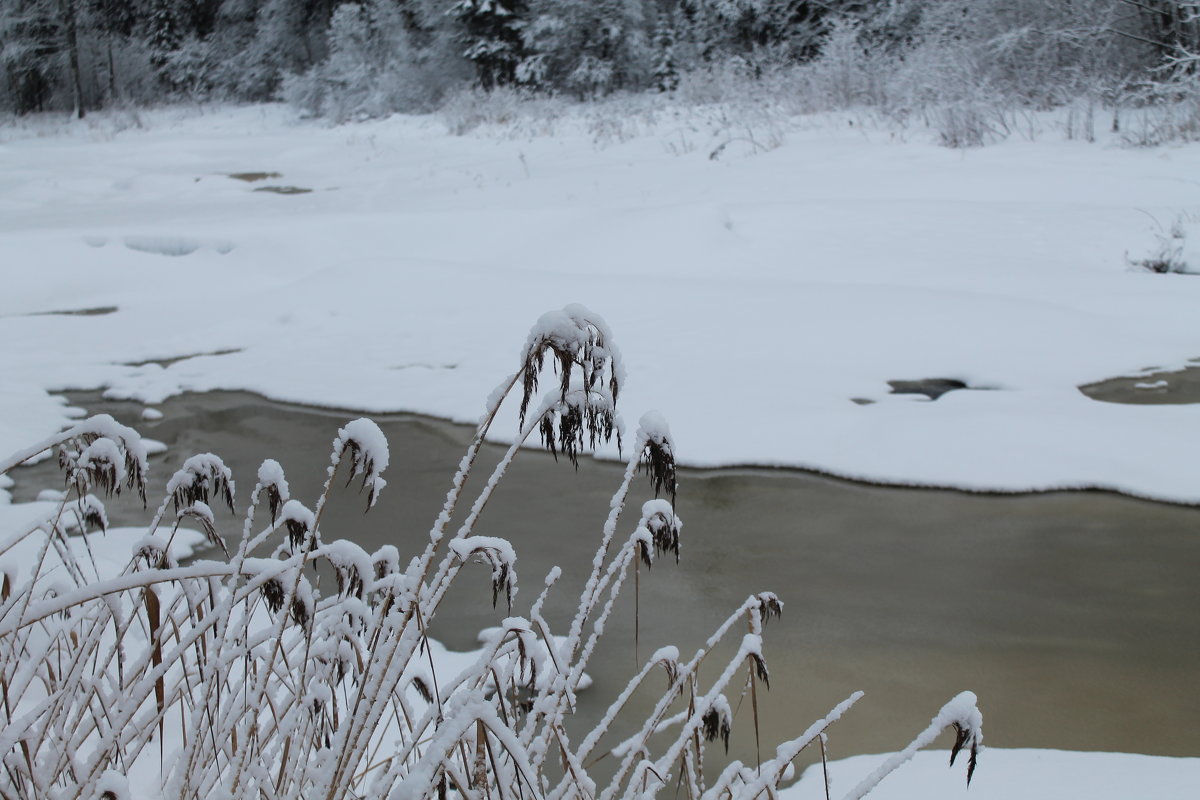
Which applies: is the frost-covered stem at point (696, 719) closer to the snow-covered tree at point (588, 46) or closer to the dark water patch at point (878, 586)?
the dark water patch at point (878, 586)

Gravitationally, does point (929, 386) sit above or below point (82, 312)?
below

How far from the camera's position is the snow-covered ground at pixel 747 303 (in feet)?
14.0

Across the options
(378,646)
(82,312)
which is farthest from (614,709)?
(82,312)

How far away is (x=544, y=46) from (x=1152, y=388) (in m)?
17.9

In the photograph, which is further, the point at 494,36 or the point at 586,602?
the point at 494,36

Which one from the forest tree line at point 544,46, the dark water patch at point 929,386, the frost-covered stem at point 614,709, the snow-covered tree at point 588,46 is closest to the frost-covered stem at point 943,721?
the frost-covered stem at point 614,709

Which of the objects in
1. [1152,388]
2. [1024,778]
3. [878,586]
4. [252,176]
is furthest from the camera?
[252,176]

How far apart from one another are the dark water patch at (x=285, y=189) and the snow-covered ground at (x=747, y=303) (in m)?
0.87

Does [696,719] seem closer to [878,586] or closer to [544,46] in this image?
[878,586]

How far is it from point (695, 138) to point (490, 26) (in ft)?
34.2

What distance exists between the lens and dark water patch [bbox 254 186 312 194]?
461 inches

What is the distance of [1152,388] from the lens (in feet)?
15.4

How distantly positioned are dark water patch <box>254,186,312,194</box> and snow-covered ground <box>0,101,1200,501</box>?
2.46 feet

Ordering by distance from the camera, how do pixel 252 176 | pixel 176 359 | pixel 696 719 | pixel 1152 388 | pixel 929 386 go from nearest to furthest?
pixel 696 719
pixel 1152 388
pixel 929 386
pixel 176 359
pixel 252 176
